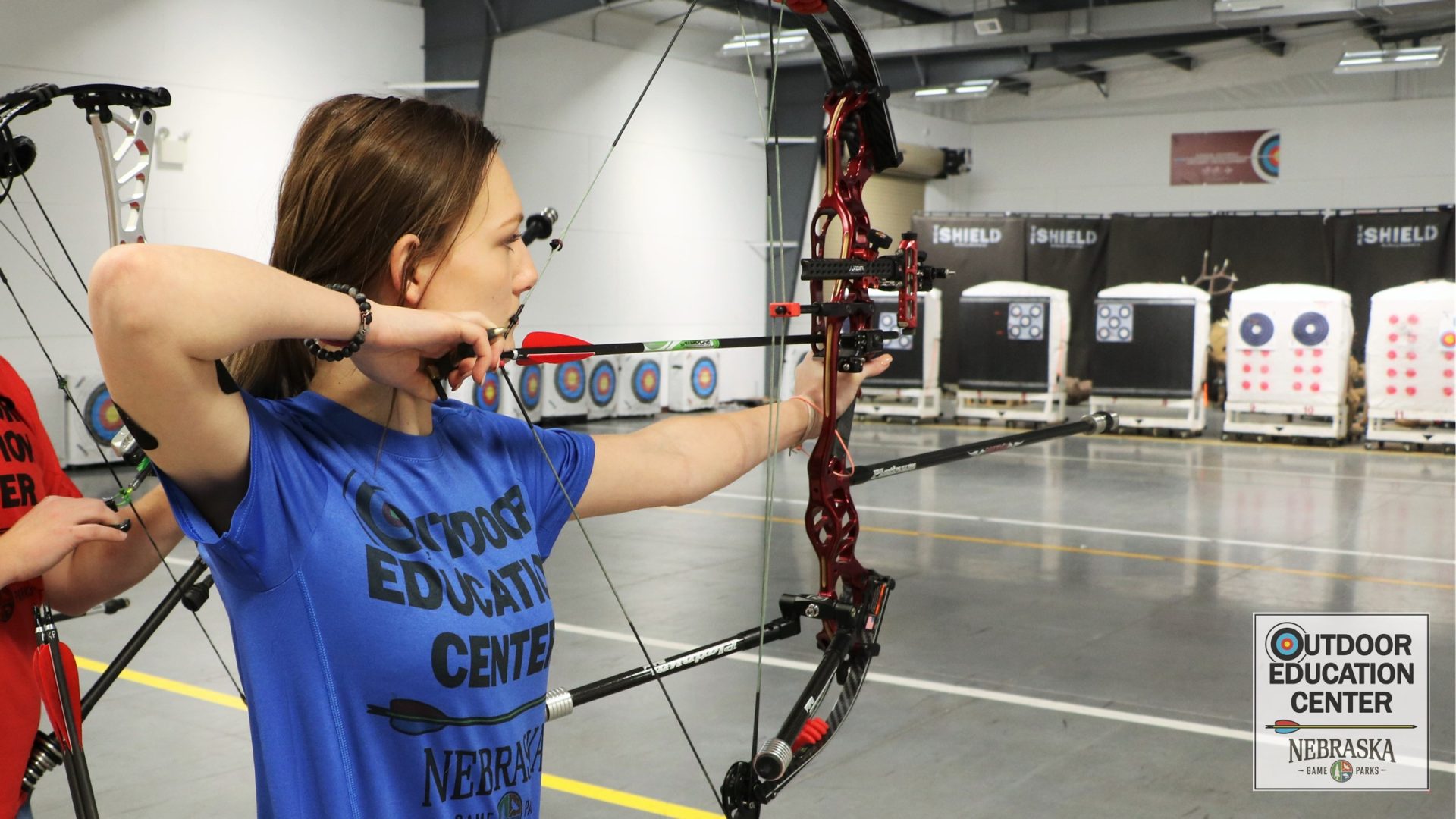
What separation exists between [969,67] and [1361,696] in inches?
413

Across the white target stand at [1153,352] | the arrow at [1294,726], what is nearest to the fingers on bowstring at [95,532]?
the arrow at [1294,726]

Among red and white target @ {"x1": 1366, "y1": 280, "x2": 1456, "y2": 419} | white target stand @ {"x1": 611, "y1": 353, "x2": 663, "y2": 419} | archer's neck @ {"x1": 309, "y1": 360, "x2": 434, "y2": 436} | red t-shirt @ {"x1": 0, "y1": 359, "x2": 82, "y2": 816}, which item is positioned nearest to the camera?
archer's neck @ {"x1": 309, "y1": 360, "x2": 434, "y2": 436}

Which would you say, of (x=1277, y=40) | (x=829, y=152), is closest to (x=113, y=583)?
(x=829, y=152)

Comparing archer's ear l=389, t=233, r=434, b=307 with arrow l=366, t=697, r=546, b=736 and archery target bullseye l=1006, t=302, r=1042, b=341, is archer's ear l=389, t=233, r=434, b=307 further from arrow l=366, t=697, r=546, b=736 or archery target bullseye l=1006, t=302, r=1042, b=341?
archery target bullseye l=1006, t=302, r=1042, b=341

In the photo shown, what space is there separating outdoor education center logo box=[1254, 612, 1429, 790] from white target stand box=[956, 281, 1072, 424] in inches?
269

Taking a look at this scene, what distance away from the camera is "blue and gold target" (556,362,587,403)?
34.7 feet

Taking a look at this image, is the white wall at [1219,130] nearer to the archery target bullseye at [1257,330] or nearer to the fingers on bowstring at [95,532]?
the archery target bullseye at [1257,330]

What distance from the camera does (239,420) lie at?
84cm

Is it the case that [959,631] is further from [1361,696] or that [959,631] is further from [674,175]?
[674,175]


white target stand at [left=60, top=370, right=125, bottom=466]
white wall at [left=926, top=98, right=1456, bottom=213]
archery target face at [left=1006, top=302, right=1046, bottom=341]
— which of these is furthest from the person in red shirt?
white wall at [left=926, top=98, right=1456, bottom=213]

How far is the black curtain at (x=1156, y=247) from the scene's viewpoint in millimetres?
13688

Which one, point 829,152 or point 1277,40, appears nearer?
point 829,152

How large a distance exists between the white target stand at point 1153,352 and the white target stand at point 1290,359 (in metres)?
0.28

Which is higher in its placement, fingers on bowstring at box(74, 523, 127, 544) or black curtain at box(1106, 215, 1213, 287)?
black curtain at box(1106, 215, 1213, 287)
